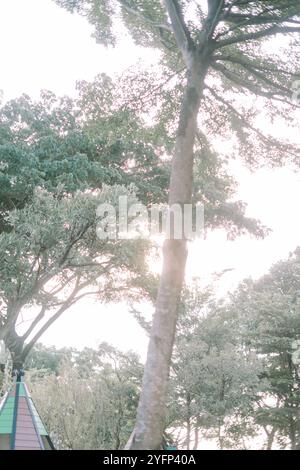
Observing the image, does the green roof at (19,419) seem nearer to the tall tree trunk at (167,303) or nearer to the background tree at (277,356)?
the tall tree trunk at (167,303)

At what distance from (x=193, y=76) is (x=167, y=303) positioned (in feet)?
11.6

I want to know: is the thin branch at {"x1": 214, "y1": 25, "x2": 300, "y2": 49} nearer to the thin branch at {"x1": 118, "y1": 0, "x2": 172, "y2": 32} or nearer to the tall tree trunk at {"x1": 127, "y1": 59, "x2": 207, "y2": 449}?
the tall tree trunk at {"x1": 127, "y1": 59, "x2": 207, "y2": 449}

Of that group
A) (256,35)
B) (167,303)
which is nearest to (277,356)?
(256,35)

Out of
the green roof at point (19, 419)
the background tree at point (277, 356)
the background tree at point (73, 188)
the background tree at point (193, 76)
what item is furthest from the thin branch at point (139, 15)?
the background tree at point (277, 356)

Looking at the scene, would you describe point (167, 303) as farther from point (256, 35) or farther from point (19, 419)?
point (19, 419)

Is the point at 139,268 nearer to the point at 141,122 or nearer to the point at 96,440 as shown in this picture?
the point at 141,122

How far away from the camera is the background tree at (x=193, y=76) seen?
5.36 metres

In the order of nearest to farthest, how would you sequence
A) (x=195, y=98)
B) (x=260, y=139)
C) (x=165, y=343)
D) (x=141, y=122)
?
1. (x=165, y=343)
2. (x=195, y=98)
3. (x=260, y=139)
4. (x=141, y=122)

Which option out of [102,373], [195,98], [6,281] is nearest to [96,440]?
[102,373]

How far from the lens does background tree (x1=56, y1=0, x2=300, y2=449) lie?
5.36m

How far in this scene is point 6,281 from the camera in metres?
9.58

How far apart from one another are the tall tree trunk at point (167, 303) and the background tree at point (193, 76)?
1 centimetres

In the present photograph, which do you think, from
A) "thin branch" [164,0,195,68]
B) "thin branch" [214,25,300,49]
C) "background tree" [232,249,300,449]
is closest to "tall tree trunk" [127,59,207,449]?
"thin branch" [164,0,195,68]
